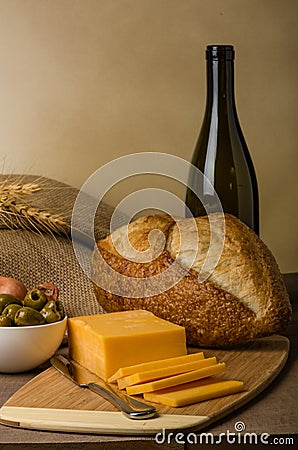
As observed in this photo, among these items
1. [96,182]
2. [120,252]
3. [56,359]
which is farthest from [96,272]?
[96,182]

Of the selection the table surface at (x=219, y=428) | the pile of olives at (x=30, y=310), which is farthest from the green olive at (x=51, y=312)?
the table surface at (x=219, y=428)

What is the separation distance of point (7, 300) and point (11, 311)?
37 mm

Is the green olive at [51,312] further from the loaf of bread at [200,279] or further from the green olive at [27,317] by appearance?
the loaf of bread at [200,279]

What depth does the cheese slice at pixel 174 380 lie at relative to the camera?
0.94 meters

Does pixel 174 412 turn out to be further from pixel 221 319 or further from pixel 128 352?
pixel 221 319

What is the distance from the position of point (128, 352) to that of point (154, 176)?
1188 mm

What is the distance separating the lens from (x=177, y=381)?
3.14ft

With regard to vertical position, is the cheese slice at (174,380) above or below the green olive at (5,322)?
below

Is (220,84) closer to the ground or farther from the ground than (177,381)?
farther from the ground

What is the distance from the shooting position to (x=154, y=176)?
2.17 metres

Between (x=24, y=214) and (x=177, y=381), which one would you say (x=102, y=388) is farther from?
(x=24, y=214)

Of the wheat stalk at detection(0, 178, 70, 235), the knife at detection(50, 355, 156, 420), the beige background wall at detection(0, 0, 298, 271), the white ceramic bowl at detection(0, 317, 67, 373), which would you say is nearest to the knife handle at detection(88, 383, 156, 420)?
the knife at detection(50, 355, 156, 420)

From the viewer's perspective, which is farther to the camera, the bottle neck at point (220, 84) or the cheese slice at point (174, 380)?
the bottle neck at point (220, 84)

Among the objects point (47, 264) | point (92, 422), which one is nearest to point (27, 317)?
point (92, 422)
